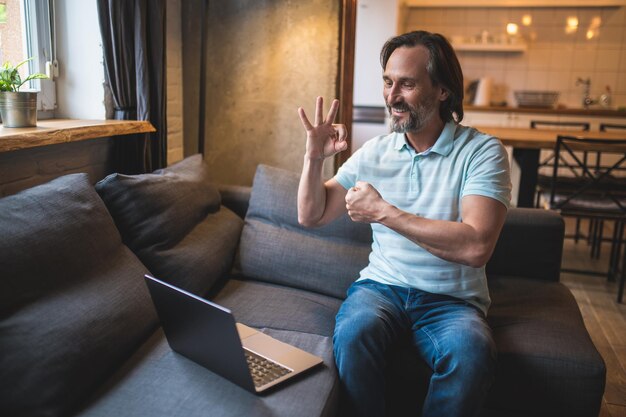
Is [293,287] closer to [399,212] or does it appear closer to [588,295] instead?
[399,212]

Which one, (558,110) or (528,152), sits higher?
(558,110)

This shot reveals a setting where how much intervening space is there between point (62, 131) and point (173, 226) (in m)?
0.47

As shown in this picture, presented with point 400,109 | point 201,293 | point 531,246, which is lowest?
point 201,293

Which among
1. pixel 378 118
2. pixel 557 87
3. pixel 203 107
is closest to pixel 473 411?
pixel 203 107

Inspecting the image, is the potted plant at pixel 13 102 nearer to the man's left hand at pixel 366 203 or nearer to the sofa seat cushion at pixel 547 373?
the man's left hand at pixel 366 203

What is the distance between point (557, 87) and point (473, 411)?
565 centimetres

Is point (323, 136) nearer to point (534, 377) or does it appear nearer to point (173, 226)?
point (173, 226)

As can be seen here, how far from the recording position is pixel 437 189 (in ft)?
5.82

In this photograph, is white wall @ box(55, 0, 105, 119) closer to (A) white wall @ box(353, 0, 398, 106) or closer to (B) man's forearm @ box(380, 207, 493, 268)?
(B) man's forearm @ box(380, 207, 493, 268)

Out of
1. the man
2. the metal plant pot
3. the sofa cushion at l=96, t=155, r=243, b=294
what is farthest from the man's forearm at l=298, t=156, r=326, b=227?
the metal plant pot

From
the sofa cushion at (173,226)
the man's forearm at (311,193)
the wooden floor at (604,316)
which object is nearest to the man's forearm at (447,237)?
the man's forearm at (311,193)

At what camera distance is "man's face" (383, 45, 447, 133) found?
183 cm

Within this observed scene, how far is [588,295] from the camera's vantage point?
3.36m

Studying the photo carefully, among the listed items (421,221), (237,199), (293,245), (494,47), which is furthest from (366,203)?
(494,47)
